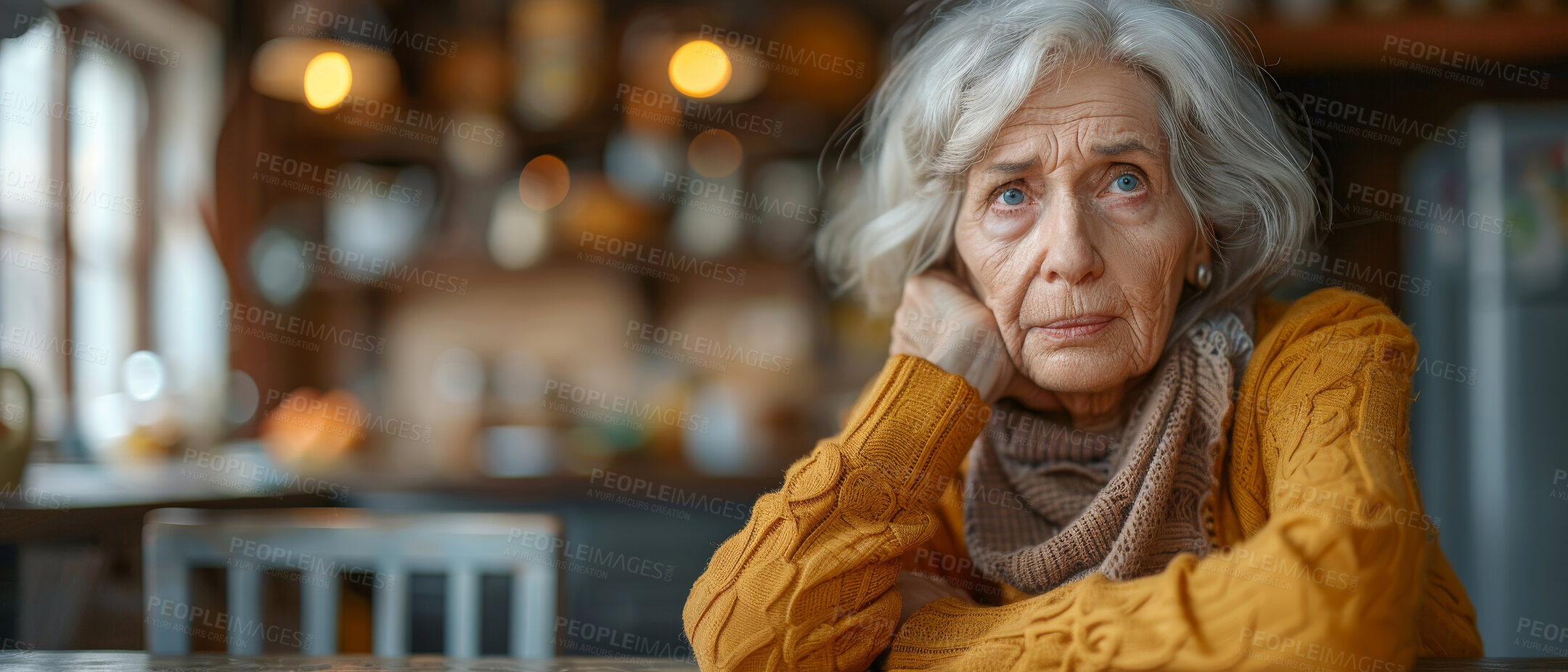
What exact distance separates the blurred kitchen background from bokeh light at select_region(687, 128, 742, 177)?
0.01 m

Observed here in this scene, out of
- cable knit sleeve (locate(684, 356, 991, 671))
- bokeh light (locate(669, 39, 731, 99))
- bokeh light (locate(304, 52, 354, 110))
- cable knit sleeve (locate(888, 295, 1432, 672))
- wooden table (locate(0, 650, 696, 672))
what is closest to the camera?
cable knit sleeve (locate(888, 295, 1432, 672))

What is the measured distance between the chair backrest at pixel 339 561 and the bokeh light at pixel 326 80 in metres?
1.67

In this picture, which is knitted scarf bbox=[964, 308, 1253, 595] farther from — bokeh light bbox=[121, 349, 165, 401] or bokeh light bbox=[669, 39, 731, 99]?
bokeh light bbox=[121, 349, 165, 401]

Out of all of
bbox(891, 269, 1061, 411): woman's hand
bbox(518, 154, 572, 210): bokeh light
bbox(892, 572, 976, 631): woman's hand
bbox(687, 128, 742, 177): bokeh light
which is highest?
bbox(687, 128, 742, 177): bokeh light

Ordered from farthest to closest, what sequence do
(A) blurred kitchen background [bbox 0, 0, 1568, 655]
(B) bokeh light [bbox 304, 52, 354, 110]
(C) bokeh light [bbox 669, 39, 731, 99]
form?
(C) bokeh light [bbox 669, 39, 731, 99], (B) bokeh light [bbox 304, 52, 354, 110], (A) blurred kitchen background [bbox 0, 0, 1568, 655]

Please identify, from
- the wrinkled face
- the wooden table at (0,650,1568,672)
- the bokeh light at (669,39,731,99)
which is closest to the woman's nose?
the wrinkled face

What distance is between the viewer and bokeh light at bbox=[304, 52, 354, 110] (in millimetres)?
2850

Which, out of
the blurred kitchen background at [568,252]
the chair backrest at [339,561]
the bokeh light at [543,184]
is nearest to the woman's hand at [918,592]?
the chair backrest at [339,561]

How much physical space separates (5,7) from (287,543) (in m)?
0.81

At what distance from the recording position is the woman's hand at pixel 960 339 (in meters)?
0.80

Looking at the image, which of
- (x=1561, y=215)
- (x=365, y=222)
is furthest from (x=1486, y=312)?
(x=365, y=222)

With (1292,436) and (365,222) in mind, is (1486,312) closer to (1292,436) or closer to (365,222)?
(1292,436)

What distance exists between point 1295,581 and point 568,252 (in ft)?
10.1

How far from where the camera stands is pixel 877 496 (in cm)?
73
